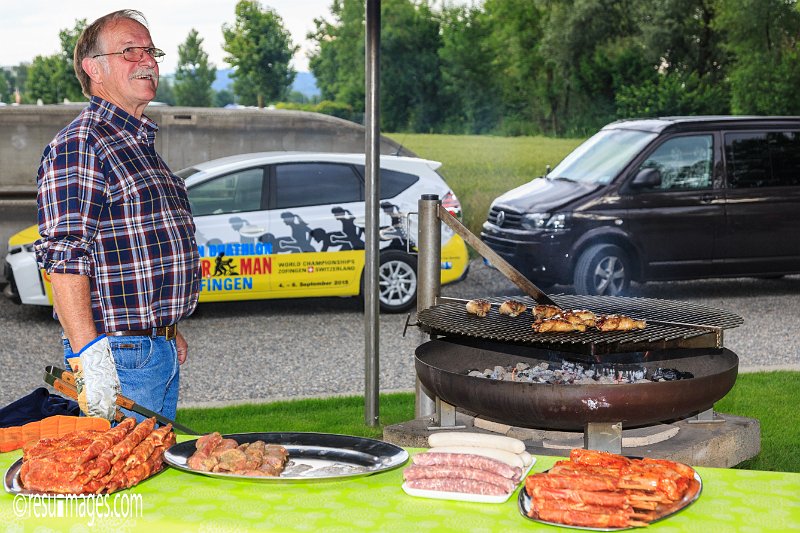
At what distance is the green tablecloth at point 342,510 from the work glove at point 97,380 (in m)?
0.53

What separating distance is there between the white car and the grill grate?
Result: 5.69m

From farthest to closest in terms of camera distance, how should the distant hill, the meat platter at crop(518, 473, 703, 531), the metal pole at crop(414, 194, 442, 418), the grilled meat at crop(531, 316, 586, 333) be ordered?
the distant hill → the metal pole at crop(414, 194, 442, 418) → the grilled meat at crop(531, 316, 586, 333) → the meat platter at crop(518, 473, 703, 531)

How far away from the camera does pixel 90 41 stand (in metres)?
4.03

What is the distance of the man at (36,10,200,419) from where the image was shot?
3.74 metres

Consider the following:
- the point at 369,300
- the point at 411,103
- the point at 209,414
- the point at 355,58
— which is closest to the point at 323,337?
the point at 209,414

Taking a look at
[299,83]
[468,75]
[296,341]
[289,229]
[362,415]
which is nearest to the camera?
[362,415]

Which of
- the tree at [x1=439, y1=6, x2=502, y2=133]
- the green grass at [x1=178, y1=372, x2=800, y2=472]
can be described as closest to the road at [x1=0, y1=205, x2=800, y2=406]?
the green grass at [x1=178, y1=372, x2=800, y2=472]

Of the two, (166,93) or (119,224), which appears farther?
(166,93)

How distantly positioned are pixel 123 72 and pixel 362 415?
3929mm

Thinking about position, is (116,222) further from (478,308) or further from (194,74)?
(194,74)

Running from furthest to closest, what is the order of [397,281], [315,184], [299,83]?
[299,83]
[397,281]
[315,184]

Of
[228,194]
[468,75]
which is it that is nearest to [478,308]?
[228,194]

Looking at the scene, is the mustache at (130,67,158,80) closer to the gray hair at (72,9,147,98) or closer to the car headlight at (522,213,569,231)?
the gray hair at (72,9,147,98)

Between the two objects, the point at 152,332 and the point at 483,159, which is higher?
the point at 483,159
